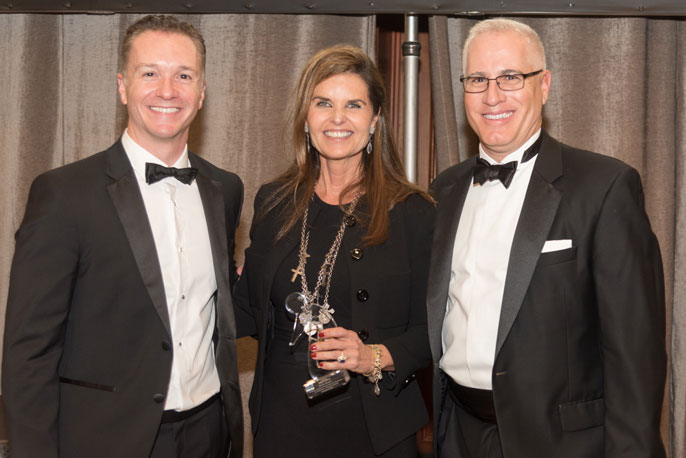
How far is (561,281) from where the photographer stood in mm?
2104

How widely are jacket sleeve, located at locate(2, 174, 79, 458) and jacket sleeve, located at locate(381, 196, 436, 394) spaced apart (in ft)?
3.63

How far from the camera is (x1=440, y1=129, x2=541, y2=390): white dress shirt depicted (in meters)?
2.24

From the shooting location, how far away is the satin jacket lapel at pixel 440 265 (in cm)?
240

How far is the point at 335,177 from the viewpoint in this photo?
277 centimetres

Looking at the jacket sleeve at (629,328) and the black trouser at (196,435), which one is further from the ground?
the jacket sleeve at (629,328)

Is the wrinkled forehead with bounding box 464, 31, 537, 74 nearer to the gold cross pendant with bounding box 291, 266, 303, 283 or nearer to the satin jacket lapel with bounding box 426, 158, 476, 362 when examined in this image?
the satin jacket lapel with bounding box 426, 158, 476, 362

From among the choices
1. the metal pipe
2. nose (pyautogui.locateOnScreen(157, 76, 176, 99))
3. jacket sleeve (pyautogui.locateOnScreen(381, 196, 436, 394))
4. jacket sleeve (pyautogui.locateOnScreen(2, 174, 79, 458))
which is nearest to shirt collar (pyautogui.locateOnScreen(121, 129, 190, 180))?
nose (pyautogui.locateOnScreen(157, 76, 176, 99))

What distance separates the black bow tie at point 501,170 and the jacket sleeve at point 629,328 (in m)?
0.36

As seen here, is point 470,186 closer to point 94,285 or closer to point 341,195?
point 341,195

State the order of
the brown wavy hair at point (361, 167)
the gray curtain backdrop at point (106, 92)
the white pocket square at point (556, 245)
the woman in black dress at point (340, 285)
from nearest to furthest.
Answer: the white pocket square at point (556, 245) < the woman in black dress at point (340, 285) < the brown wavy hair at point (361, 167) < the gray curtain backdrop at point (106, 92)

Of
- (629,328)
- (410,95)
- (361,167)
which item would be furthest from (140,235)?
(410,95)

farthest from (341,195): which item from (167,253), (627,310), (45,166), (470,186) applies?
(45,166)

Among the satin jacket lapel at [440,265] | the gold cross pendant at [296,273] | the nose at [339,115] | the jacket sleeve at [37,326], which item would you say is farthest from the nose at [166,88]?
the satin jacket lapel at [440,265]

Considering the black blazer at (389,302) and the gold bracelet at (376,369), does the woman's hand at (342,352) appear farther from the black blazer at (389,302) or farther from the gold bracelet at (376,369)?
the black blazer at (389,302)
